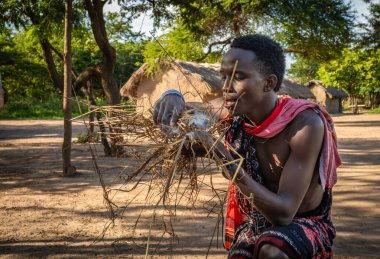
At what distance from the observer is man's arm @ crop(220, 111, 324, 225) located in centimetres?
154

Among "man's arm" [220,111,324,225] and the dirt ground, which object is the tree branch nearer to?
the dirt ground

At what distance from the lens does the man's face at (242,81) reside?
1.70 metres

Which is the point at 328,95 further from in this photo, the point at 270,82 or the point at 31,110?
the point at 270,82

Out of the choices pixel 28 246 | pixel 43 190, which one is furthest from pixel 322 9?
pixel 28 246

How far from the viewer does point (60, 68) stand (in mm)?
35688

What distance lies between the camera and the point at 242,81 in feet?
5.57

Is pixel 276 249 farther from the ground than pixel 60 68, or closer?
closer

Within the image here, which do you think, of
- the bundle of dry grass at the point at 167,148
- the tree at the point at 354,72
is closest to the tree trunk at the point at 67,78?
the bundle of dry grass at the point at 167,148

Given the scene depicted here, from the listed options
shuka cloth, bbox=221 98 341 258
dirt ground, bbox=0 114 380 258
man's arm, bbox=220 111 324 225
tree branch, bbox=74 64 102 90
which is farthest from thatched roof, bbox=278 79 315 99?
man's arm, bbox=220 111 324 225

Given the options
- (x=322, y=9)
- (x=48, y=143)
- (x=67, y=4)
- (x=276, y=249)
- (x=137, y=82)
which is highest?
(x=322, y=9)

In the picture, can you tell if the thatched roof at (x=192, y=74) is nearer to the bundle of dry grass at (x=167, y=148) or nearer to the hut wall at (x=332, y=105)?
the bundle of dry grass at (x=167, y=148)

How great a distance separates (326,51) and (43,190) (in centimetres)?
1464

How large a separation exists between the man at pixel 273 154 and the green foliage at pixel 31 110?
26.1 m

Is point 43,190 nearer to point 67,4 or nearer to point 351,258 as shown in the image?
point 67,4
